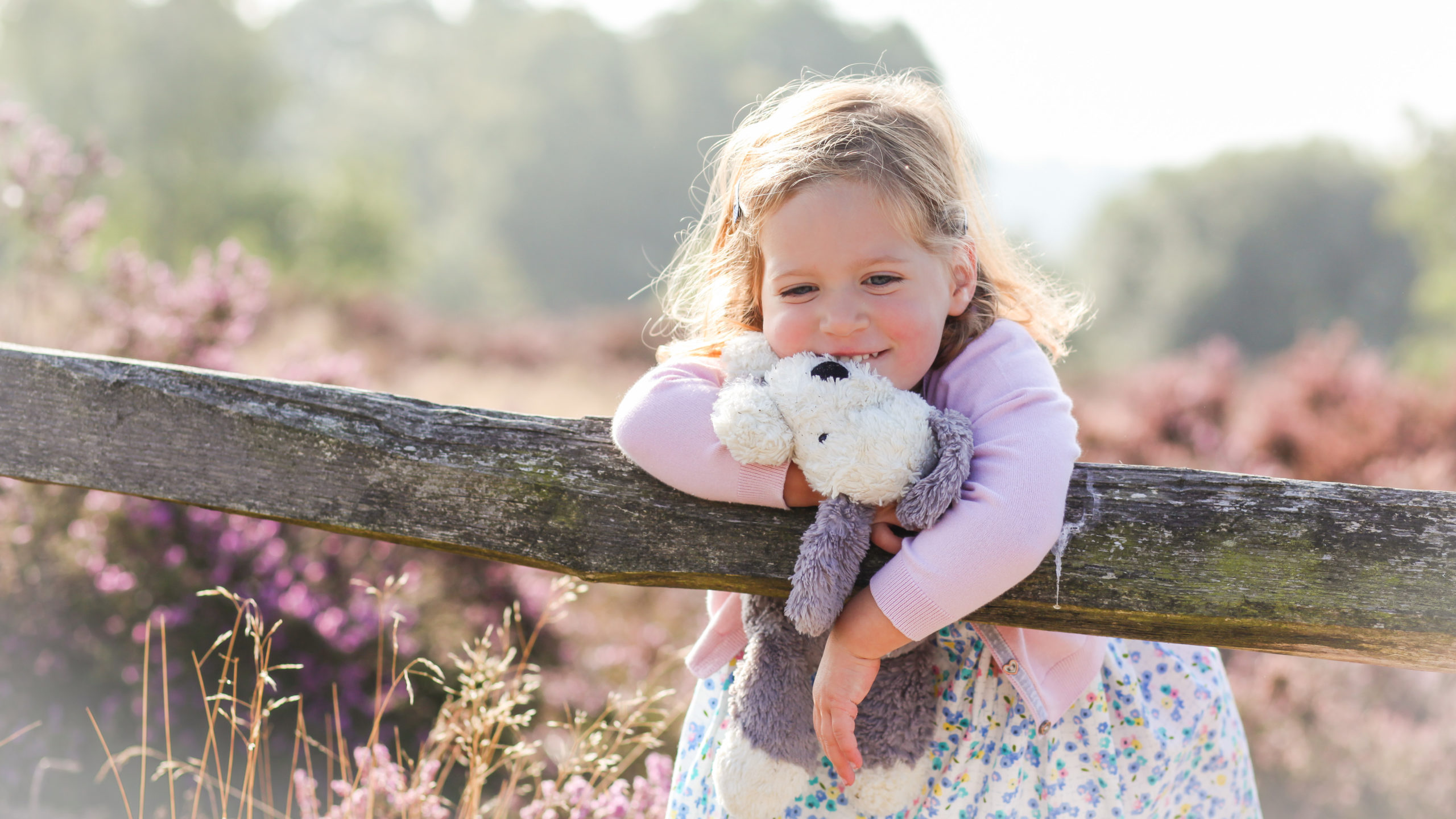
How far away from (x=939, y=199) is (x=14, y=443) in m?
1.62

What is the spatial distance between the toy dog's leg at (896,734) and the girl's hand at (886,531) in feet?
0.76

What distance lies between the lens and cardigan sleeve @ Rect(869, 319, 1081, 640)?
1.13m

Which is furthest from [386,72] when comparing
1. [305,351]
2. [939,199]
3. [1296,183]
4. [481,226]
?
[939,199]

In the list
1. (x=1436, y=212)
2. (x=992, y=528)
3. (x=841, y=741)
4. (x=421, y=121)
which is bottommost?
(x=841, y=741)

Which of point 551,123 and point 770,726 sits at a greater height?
point 551,123

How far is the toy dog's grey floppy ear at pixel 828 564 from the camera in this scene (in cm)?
118

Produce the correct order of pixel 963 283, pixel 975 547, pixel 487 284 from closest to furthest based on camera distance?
1. pixel 975 547
2. pixel 963 283
3. pixel 487 284

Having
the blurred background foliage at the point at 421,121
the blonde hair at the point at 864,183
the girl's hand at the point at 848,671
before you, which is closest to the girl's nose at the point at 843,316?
the blonde hair at the point at 864,183

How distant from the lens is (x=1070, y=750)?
1.43 meters

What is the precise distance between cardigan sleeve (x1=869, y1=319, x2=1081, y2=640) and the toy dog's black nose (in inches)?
8.5

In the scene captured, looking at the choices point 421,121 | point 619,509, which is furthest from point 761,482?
point 421,121

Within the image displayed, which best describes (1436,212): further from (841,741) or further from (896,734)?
(841,741)

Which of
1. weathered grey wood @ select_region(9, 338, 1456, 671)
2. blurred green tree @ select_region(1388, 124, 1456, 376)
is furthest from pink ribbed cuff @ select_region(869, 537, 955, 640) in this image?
blurred green tree @ select_region(1388, 124, 1456, 376)

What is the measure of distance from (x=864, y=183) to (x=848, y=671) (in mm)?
730
